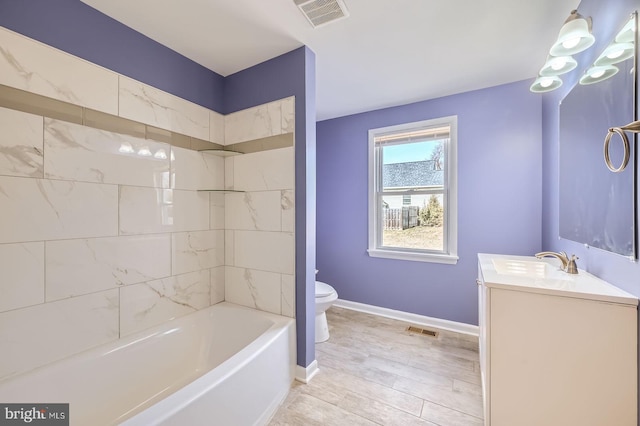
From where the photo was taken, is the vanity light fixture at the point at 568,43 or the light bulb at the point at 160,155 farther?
the light bulb at the point at 160,155

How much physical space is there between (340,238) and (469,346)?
5.64 feet

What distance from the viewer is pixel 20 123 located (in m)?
1.26

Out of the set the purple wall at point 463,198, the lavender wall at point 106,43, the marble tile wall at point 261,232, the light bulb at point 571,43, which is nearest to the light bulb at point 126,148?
the lavender wall at point 106,43

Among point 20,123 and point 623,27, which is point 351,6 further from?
point 20,123

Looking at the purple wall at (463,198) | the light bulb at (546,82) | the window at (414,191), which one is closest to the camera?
the light bulb at (546,82)

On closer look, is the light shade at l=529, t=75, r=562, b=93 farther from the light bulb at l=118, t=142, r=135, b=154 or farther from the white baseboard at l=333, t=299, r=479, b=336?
the light bulb at l=118, t=142, r=135, b=154

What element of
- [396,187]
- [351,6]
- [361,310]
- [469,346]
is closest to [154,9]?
[351,6]

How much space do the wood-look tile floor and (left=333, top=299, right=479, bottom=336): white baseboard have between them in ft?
0.33

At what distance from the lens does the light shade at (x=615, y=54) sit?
103 cm

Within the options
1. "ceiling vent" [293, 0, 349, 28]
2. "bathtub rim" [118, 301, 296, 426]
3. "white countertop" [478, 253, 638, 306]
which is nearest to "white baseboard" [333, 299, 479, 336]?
"white countertop" [478, 253, 638, 306]

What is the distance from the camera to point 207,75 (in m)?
2.17

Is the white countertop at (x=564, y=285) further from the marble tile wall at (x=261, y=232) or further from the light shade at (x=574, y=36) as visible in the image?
the marble tile wall at (x=261, y=232)

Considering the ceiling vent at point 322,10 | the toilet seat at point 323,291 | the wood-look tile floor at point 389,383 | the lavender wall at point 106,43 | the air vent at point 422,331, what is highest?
the ceiling vent at point 322,10

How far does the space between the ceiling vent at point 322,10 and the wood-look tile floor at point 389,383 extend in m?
2.44
